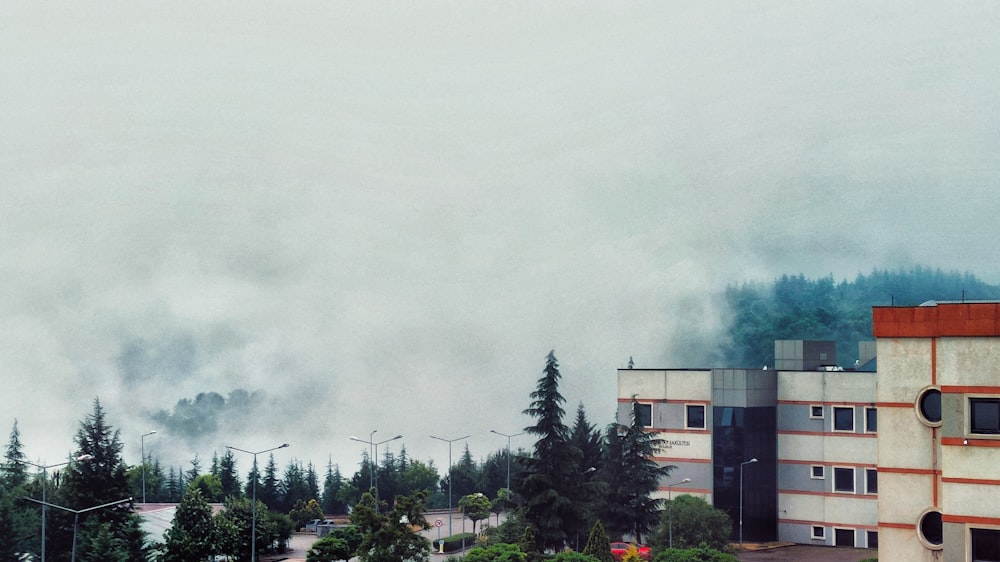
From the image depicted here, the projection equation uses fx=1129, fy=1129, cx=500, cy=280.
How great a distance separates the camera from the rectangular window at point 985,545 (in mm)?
31734

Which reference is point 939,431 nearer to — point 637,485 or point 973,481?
point 973,481

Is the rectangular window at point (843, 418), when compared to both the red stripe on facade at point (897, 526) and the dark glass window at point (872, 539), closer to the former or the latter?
the dark glass window at point (872, 539)

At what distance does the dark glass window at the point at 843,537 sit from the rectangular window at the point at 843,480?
10.1 feet

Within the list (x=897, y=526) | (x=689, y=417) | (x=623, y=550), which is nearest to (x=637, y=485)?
(x=623, y=550)

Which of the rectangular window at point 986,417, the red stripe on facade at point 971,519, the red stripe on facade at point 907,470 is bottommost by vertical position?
the red stripe on facade at point 971,519

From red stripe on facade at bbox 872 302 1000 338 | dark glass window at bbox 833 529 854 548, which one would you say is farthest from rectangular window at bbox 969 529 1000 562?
dark glass window at bbox 833 529 854 548

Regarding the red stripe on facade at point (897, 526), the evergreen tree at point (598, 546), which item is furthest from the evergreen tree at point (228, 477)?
the red stripe on facade at point (897, 526)

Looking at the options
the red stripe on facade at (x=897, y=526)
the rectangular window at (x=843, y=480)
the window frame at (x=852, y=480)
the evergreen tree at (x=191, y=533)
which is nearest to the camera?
the red stripe on facade at (x=897, y=526)

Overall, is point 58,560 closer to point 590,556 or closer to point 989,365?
point 590,556

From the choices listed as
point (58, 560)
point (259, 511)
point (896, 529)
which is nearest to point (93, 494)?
point (58, 560)

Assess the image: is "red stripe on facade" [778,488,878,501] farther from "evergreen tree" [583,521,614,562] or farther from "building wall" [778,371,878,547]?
"evergreen tree" [583,521,614,562]

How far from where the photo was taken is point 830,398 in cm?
8712

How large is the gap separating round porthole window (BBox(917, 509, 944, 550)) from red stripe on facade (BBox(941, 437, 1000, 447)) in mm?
2561

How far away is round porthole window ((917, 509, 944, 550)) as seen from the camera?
3331cm
